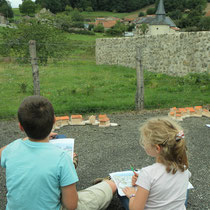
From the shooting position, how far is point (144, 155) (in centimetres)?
382

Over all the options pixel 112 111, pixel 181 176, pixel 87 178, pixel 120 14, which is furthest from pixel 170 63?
pixel 120 14

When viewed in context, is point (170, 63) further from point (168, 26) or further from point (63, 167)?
point (168, 26)

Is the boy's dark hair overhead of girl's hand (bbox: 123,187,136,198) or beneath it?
overhead

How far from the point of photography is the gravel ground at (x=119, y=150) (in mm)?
3018

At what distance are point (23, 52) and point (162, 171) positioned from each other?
38.6 ft

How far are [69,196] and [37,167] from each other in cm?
33

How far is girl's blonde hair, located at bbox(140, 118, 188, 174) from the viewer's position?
5.49ft

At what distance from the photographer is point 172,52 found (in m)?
11.6

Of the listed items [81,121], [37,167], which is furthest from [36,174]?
[81,121]

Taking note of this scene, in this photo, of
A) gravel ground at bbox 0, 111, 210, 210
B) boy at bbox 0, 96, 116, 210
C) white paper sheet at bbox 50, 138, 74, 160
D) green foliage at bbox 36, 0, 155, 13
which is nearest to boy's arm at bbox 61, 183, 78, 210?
boy at bbox 0, 96, 116, 210

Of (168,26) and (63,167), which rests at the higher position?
(168,26)

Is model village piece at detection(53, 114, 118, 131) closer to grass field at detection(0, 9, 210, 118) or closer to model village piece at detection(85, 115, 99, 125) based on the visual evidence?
model village piece at detection(85, 115, 99, 125)

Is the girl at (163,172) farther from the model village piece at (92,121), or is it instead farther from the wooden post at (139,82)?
the wooden post at (139,82)

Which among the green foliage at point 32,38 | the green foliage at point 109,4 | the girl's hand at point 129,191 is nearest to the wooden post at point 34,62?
the girl's hand at point 129,191
